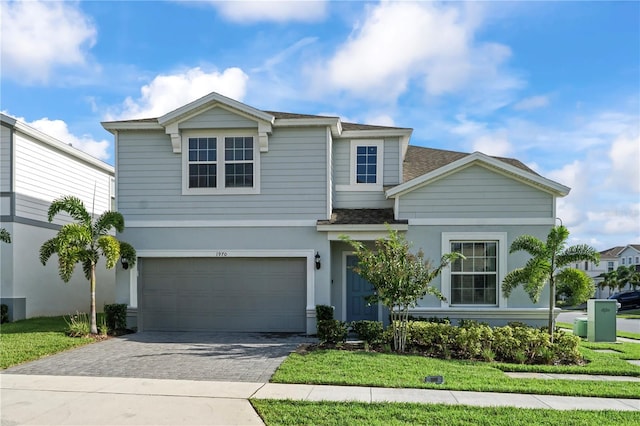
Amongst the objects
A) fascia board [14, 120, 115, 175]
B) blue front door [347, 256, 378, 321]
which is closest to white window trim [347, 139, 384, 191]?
blue front door [347, 256, 378, 321]

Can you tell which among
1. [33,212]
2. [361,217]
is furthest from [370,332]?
[33,212]

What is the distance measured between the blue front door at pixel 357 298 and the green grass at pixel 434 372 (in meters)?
3.85

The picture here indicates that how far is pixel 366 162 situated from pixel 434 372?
24.2ft

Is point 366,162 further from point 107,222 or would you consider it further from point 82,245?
point 82,245

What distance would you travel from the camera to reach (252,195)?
1356 cm

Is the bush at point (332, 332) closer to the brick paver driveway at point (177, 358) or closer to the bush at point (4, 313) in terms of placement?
the brick paver driveway at point (177, 358)

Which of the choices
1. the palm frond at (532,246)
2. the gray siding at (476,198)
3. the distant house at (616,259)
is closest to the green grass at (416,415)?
the palm frond at (532,246)

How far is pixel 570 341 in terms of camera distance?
34.0 feet

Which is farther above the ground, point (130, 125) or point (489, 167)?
point (130, 125)

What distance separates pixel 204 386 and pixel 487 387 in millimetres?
4496

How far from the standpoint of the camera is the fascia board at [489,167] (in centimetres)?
1284

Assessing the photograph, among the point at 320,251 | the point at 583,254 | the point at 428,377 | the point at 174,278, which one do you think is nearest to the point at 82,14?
the point at 174,278

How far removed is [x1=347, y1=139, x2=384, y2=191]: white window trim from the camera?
47.2 ft

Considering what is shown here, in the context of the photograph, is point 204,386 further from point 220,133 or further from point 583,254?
point 583,254
